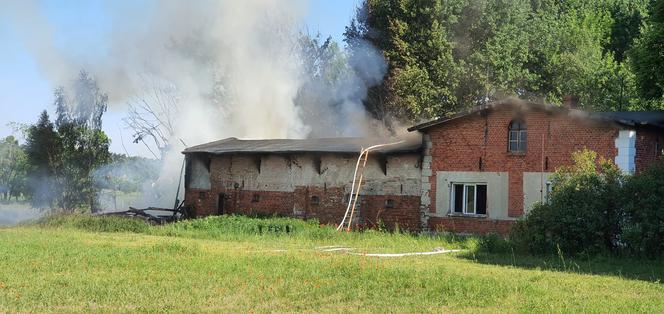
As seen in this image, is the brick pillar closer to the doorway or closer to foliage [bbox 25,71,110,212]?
the doorway

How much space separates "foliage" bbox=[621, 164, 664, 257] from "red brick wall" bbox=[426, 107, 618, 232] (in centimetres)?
541

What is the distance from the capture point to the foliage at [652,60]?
26.1 m

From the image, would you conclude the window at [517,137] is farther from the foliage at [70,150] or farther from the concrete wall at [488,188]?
the foliage at [70,150]

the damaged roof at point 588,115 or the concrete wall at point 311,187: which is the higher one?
the damaged roof at point 588,115

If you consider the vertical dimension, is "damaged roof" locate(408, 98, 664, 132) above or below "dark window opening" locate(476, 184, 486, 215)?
above

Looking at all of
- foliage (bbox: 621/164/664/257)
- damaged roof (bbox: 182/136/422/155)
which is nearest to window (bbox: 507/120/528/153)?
damaged roof (bbox: 182/136/422/155)

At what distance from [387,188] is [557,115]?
631 centimetres

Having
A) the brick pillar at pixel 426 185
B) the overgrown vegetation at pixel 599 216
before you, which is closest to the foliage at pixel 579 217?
the overgrown vegetation at pixel 599 216

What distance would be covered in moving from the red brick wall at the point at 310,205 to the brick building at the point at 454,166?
0.04 meters

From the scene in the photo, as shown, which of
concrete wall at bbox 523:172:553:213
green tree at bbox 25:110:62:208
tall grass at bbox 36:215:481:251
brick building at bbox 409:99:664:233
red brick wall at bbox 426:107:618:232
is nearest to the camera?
tall grass at bbox 36:215:481:251

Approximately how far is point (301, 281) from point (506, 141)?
44.1ft

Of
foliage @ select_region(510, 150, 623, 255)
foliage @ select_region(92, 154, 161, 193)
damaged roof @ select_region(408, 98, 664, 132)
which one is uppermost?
damaged roof @ select_region(408, 98, 664, 132)

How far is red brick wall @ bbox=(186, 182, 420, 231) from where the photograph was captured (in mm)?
24594

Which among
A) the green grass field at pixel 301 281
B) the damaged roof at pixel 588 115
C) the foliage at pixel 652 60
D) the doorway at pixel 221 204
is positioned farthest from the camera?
the doorway at pixel 221 204
